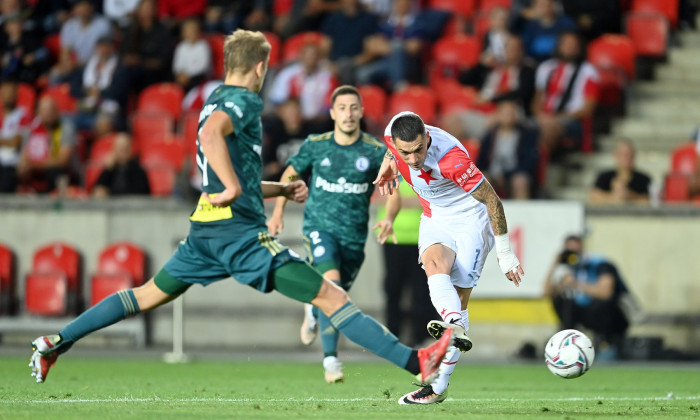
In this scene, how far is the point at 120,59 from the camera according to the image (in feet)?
62.4

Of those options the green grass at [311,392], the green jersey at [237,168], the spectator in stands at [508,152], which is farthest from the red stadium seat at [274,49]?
the green jersey at [237,168]

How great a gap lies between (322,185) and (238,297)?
209 inches

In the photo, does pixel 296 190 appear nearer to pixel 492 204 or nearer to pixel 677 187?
pixel 492 204

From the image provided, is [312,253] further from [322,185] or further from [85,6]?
[85,6]

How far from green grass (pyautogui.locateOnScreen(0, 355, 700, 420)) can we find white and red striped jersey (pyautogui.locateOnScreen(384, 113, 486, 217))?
1319 mm

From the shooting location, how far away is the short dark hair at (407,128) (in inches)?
299

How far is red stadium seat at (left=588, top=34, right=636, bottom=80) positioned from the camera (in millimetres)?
17359

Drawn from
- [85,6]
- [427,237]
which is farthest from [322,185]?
[85,6]

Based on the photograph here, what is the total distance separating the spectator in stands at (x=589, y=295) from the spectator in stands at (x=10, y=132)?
7.42 meters

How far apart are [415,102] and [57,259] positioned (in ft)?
16.8

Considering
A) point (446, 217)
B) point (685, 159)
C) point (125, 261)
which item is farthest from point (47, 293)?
point (446, 217)

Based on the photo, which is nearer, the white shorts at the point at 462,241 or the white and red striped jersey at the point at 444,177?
the white and red striped jersey at the point at 444,177

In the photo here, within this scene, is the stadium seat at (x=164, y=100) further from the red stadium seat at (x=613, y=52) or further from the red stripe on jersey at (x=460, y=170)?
the red stripe on jersey at (x=460, y=170)

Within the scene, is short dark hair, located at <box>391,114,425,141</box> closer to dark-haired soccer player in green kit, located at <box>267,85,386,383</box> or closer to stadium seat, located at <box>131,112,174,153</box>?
dark-haired soccer player in green kit, located at <box>267,85,386,383</box>
